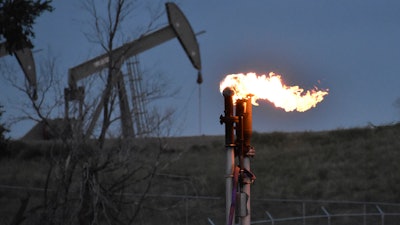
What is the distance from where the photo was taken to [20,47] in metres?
20.0

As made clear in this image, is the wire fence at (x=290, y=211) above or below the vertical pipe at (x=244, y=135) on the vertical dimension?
below

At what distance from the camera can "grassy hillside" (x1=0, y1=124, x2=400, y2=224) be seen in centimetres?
3191

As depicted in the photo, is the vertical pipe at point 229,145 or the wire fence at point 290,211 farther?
the wire fence at point 290,211

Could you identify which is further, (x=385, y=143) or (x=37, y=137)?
(x=37, y=137)

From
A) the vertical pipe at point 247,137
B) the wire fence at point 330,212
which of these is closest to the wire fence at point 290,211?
the wire fence at point 330,212

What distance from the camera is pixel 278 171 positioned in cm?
4056

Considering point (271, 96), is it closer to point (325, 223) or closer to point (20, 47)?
point (20, 47)

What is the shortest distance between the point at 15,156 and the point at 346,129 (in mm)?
22340

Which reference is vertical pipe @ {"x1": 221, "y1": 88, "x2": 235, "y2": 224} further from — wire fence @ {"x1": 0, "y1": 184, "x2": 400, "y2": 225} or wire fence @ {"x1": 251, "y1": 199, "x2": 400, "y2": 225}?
wire fence @ {"x1": 251, "y1": 199, "x2": 400, "y2": 225}

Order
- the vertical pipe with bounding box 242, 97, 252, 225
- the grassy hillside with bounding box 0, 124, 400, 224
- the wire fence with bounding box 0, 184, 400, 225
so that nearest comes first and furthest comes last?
the vertical pipe with bounding box 242, 97, 252, 225 < the wire fence with bounding box 0, 184, 400, 225 < the grassy hillside with bounding box 0, 124, 400, 224

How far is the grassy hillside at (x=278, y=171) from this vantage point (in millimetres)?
31906

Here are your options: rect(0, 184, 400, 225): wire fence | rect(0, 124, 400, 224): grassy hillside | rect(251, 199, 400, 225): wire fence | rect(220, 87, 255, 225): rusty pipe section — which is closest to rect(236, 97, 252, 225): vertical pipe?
rect(220, 87, 255, 225): rusty pipe section

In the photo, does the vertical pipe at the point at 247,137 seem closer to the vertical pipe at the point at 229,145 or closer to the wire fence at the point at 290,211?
the vertical pipe at the point at 229,145

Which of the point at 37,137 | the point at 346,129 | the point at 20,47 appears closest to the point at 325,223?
the point at 20,47
